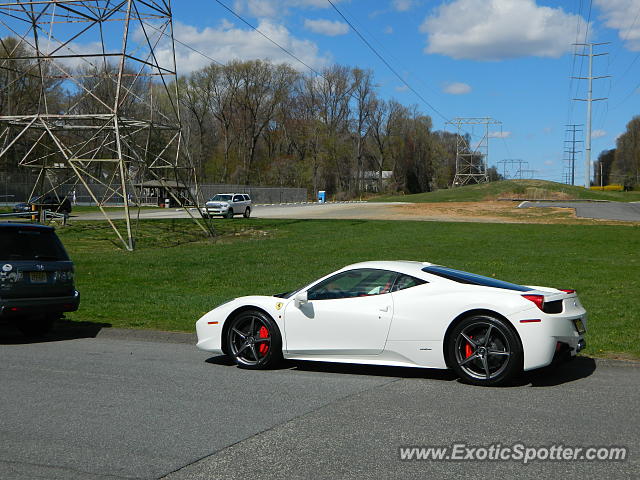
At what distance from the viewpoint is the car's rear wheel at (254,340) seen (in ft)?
29.3

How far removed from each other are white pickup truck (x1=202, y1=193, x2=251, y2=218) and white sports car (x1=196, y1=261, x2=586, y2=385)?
133 feet

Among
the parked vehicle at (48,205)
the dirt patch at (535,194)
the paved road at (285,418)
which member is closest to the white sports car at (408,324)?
the paved road at (285,418)

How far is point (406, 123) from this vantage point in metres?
130

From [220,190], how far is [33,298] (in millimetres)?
77152

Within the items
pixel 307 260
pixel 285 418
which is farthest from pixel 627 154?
pixel 285 418

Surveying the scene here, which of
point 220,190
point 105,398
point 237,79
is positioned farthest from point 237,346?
point 237,79

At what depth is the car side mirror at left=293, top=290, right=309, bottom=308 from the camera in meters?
8.74

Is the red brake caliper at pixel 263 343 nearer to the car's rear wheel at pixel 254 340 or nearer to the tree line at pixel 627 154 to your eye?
the car's rear wheel at pixel 254 340

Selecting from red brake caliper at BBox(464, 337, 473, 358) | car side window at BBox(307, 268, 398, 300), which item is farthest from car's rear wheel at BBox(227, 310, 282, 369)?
red brake caliper at BBox(464, 337, 473, 358)

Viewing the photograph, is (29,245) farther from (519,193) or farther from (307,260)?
(519,193)

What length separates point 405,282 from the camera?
8578 mm

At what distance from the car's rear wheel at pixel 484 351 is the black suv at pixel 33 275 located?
6445 millimetres

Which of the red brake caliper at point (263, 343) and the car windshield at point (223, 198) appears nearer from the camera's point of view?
the red brake caliper at point (263, 343)

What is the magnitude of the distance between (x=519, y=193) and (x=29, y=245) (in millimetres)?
82477
